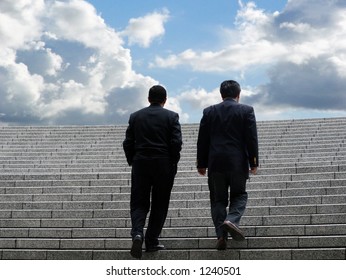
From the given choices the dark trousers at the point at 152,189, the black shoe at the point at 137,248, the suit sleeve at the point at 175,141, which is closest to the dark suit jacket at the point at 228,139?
the suit sleeve at the point at 175,141

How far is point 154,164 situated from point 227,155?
681mm

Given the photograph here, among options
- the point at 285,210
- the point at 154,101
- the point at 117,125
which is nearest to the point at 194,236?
the point at 285,210

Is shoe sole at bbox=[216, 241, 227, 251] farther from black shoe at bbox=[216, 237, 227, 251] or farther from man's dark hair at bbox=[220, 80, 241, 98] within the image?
man's dark hair at bbox=[220, 80, 241, 98]

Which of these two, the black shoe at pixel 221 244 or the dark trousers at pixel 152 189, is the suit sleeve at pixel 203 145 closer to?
the dark trousers at pixel 152 189

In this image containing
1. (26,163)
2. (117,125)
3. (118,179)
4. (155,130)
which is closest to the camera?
(155,130)

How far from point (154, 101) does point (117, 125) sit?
9.40 metres

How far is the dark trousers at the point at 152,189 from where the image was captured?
19.9ft

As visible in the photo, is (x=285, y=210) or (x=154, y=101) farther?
(x=285, y=210)

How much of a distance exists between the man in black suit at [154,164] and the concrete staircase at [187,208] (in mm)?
393

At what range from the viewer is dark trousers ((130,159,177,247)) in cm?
608

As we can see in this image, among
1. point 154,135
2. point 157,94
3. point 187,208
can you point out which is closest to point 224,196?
point 154,135

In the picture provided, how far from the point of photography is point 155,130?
616 centimetres

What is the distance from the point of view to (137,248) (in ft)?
19.1

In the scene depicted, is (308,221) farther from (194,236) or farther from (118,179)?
(118,179)
